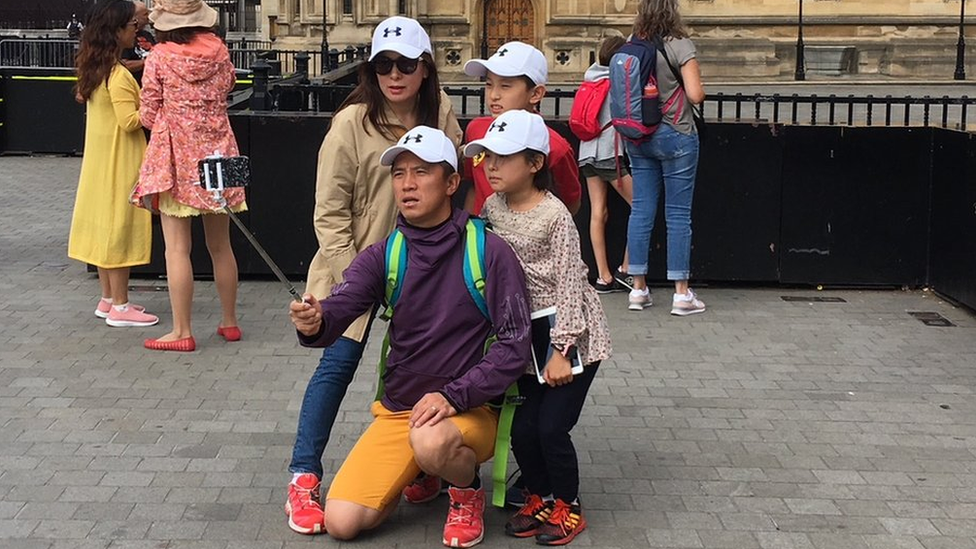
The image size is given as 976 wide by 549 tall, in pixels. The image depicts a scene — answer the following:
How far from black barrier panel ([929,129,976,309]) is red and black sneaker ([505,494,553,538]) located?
4691 millimetres

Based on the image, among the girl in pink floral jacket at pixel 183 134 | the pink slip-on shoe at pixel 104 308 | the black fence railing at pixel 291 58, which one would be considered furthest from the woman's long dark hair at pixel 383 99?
the black fence railing at pixel 291 58

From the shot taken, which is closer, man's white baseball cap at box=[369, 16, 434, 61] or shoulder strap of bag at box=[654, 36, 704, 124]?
man's white baseball cap at box=[369, 16, 434, 61]

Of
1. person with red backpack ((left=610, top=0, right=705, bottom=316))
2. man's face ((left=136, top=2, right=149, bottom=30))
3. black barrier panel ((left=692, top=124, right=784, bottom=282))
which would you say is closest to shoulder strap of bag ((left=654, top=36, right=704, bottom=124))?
person with red backpack ((left=610, top=0, right=705, bottom=316))

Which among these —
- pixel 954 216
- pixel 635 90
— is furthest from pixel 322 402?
pixel 954 216

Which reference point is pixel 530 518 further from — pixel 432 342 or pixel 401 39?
pixel 401 39

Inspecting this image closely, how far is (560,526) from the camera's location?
5.19 m

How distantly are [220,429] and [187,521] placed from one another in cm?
120

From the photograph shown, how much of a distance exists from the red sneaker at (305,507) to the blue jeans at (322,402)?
0.14ft

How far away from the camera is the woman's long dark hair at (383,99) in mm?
5496

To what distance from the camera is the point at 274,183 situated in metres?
9.77

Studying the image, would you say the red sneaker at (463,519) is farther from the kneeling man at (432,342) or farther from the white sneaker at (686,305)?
the white sneaker at (686,305)

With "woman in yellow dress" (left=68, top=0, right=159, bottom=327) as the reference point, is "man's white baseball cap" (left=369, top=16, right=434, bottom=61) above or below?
above

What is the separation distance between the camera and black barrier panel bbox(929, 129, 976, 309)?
9.02 meters

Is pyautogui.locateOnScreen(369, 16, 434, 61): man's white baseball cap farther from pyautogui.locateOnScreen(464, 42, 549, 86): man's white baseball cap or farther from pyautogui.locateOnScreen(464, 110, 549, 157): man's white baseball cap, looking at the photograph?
pyautogui.locateOnScreen(464, 110, 549, 157): man's white baseball cap
